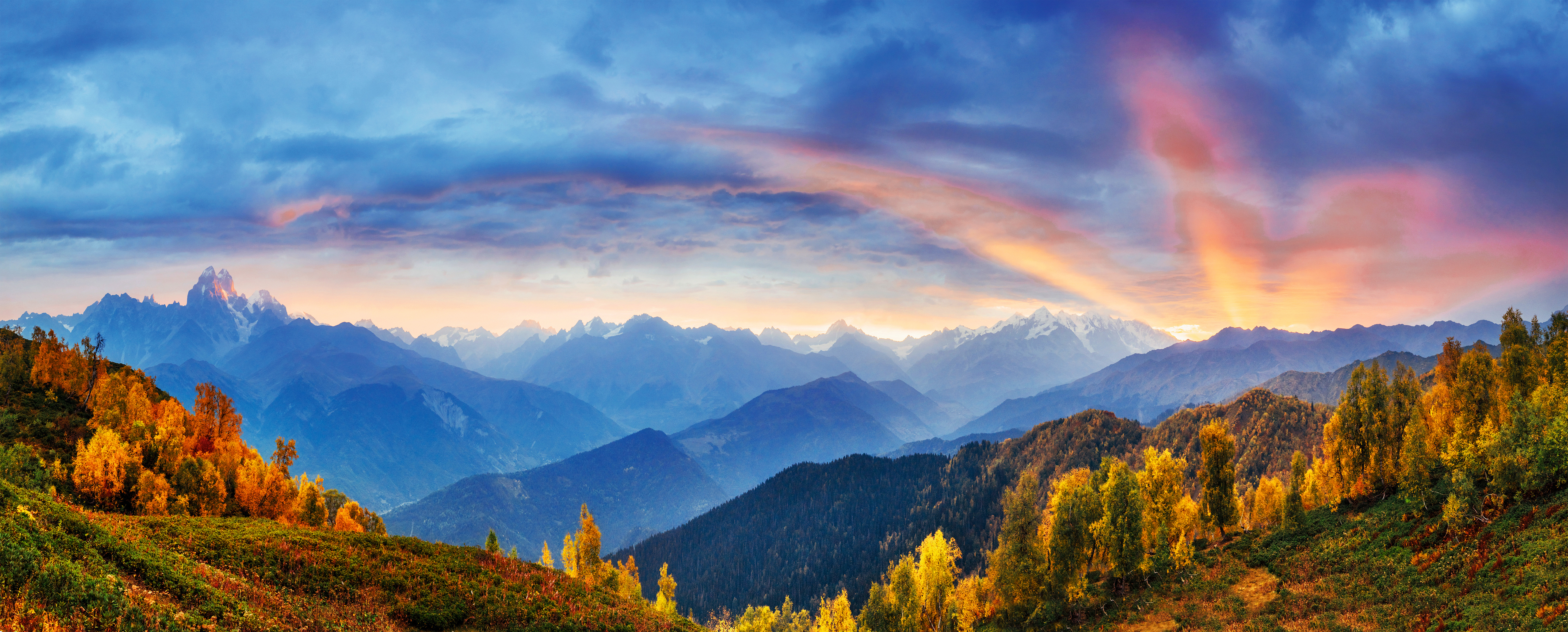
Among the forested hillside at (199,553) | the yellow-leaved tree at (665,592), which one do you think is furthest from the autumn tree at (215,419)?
the yellow-leaved tree at (665,592)

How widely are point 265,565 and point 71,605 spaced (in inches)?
704

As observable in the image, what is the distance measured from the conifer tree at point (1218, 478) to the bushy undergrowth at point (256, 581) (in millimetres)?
70147

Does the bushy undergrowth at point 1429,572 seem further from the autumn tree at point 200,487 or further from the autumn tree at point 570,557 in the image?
the autumn tree at point 200,487

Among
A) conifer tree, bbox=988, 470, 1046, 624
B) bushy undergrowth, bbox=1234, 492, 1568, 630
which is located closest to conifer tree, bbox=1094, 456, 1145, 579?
conifer tree, bbox=988, 470, 1046, 624

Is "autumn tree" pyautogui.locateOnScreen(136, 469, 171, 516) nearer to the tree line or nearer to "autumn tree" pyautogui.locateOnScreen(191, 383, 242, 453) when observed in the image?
the tree line

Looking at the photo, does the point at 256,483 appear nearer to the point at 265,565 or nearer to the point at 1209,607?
the point at 265,565

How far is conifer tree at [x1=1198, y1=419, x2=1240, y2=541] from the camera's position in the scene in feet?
259

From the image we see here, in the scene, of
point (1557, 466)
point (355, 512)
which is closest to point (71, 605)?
point (355, 512)

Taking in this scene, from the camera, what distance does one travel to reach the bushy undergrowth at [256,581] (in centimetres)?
2242

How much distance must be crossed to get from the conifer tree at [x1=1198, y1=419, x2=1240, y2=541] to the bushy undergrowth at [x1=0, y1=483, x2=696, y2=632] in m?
70.1

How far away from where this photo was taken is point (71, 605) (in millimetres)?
21641

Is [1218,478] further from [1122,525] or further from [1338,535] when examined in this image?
[1122,525]

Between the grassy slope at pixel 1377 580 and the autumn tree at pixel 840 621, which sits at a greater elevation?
the grassy slope at pixel 1377 580

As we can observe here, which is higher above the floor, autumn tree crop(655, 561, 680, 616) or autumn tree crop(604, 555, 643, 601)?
autumn tree crop(604, 555, 643, 601)
